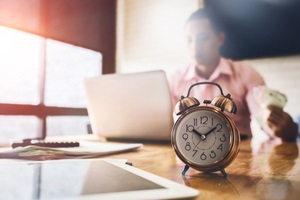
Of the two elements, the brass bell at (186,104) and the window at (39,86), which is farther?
the window at (39,86)

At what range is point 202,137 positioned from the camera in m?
0.68

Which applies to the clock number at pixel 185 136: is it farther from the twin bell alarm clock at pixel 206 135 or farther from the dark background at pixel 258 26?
the dark background at pixel 258 26

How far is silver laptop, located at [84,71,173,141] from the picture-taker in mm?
1418

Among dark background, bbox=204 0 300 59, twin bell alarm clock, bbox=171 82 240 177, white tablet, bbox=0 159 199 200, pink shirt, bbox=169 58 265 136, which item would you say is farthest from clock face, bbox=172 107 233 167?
dark background, bbox=204 0 300 59

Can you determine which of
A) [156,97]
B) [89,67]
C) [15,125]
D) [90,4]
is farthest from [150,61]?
[156,97]

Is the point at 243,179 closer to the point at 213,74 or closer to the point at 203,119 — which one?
the point at 203,119

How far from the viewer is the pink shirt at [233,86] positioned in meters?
2.67

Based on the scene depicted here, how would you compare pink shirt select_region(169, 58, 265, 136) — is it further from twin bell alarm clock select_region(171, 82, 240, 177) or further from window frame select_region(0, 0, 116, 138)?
twin bell alarm clock select_region(171, 82, 240, 177)

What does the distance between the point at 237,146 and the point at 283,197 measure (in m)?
0.19

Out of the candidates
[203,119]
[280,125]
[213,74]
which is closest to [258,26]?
[213,74]

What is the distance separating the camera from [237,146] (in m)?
0.65

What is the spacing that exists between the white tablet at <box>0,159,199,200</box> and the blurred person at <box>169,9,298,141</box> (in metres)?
1.90

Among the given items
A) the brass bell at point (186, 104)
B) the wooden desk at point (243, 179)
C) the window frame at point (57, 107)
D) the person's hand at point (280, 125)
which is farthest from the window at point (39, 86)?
the brass bell at point (186, 104)

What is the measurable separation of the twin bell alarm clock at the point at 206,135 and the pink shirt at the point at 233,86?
197 centimetres
